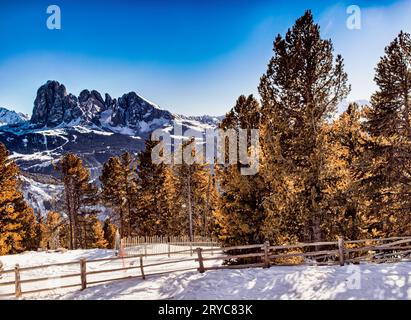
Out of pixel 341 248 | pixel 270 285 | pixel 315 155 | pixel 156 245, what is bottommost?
pixel 156 245

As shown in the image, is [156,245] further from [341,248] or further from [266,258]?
[341,248]

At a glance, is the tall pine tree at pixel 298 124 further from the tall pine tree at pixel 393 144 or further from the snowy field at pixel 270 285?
the tall pine tree at pixel 393 144

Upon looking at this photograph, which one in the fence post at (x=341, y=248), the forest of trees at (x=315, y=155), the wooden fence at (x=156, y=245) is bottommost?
the wooden fence at (x=156, y=245)

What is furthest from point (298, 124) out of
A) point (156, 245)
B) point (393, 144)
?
point (156, 245)

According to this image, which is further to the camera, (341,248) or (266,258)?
(266,258)

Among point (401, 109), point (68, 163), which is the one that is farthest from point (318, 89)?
point (68, 163)

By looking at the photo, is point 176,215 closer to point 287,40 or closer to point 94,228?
point 94,228

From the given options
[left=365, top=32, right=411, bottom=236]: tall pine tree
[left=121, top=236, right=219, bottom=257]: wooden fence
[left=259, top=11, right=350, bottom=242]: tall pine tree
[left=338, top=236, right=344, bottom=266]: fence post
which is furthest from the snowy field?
[left=121, top=236, right=219, bottom=257]: wooden fence

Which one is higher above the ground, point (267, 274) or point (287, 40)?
point (287, 40)

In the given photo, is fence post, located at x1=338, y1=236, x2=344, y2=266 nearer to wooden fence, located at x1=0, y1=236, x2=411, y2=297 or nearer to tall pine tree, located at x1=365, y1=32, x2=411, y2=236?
wooden fence, located at x1=0, y1=236, x2=411, y2=297

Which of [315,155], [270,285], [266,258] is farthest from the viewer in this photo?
[315,155]

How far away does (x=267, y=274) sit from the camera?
12234 mm

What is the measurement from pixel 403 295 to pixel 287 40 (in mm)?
11412

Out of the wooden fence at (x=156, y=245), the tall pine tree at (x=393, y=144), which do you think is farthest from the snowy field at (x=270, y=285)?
the wooden fence at (x=156, y=245)
